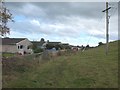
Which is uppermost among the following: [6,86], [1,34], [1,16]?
[1,16]

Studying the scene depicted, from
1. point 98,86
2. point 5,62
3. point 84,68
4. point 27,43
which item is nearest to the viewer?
point 98,86

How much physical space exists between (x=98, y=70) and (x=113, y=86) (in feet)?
10.8

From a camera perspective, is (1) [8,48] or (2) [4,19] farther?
(1) [8,48]

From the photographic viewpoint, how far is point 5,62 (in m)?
16.4

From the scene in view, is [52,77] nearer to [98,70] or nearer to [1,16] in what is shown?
[98,70]

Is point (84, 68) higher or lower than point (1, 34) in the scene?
lower

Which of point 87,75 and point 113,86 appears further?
point 87,75

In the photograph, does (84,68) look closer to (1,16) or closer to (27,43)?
(1,16)

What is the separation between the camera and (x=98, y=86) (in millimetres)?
11211

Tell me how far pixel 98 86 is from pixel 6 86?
3799mm

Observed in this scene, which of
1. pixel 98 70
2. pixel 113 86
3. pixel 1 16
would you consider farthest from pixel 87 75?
pixel 1 16

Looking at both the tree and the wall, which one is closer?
the tree

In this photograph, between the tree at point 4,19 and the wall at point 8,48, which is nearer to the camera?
the tree at point 4,19

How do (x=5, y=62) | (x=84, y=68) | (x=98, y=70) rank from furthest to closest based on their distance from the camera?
(x=5, y=62) → (x=84, y=68) → (x=98, y=70)
